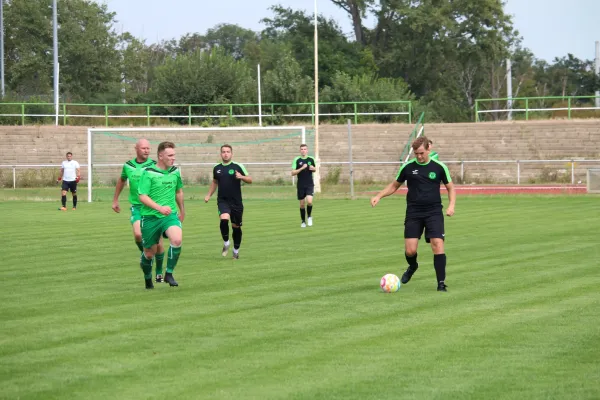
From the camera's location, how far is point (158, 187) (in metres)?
12.6

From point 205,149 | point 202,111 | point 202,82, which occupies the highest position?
point 202,82

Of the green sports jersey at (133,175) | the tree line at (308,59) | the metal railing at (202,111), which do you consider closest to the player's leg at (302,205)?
the green sports jersey at (133,175)

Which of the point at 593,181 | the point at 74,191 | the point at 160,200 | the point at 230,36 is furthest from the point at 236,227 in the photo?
the point at 230,36

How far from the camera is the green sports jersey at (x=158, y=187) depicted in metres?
12.5

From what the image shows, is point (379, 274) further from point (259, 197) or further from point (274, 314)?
point (259, 197)

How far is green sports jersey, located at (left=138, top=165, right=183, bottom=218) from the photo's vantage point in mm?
12516

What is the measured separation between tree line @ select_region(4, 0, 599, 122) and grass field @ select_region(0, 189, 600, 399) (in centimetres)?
4119

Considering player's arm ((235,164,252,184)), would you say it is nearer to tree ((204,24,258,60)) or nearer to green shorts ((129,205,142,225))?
green shorts ((129,205,142,225))

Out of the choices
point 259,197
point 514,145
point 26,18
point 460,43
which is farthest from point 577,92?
point 259,197

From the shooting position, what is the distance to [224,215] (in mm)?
17000

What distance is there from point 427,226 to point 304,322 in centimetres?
313

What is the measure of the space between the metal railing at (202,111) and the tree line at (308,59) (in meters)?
2.13

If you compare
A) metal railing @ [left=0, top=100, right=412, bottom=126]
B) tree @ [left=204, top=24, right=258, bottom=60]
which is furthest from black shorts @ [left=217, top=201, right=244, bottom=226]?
tree @ [left=204, top=24, right=258, bottom=60]

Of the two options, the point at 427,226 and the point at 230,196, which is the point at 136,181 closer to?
the point at 230,196
